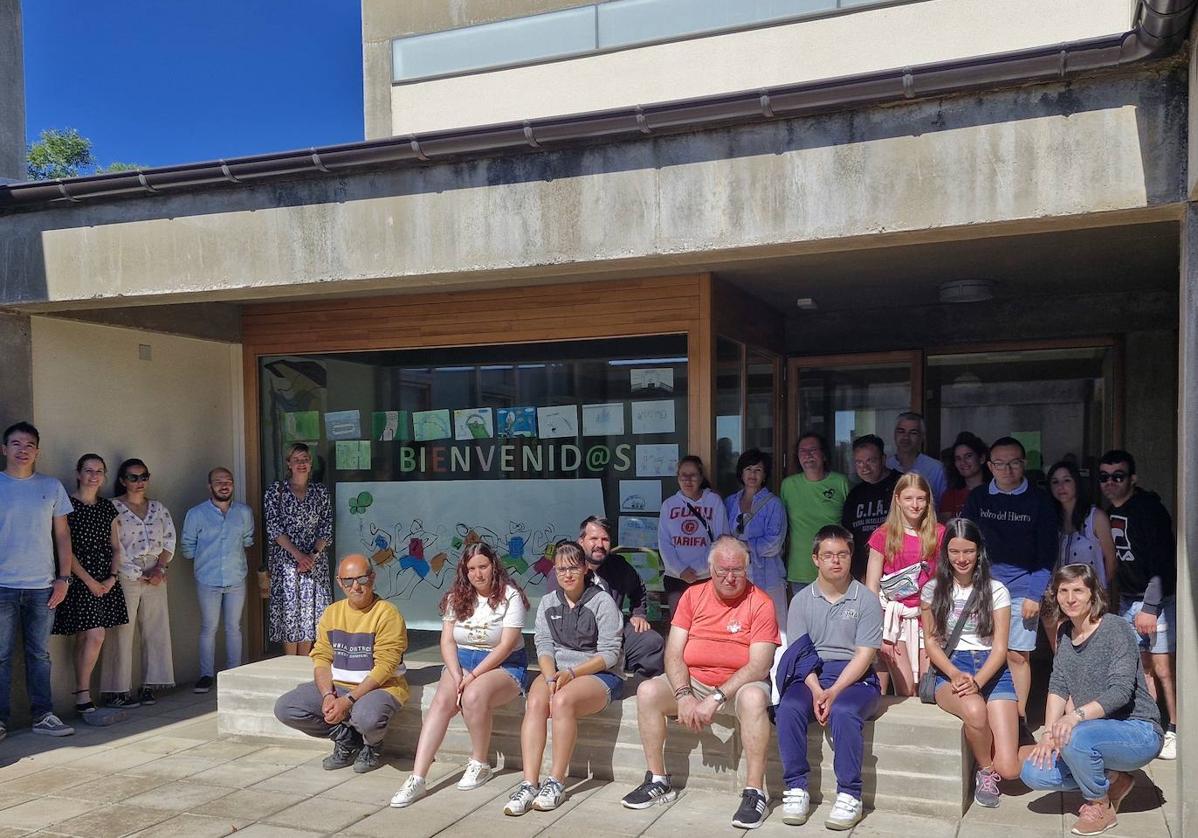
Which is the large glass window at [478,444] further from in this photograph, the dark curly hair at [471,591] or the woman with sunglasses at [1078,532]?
the woman with sunglasses at [1078,532]

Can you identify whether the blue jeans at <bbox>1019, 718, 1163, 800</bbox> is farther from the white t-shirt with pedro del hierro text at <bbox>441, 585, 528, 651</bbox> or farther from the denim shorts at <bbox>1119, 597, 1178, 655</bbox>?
the white t-shirt with pedro del hierro text at <bbox>441, 585, 528, 651</bbox>

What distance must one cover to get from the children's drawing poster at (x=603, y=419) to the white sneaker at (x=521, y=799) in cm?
292

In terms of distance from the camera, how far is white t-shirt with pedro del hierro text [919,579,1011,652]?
4828 millimetres

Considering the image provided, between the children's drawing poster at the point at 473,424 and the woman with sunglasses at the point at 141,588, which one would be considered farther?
the children's drawing poster at the point at 473,424

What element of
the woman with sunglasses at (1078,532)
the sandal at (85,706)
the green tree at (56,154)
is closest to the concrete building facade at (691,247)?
the woman with sunglasses at (1078,532)

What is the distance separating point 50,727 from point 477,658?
3002 mm

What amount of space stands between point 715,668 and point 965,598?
4.15 feet

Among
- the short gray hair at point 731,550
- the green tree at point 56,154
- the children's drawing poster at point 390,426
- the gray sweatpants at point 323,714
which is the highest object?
the green tree at point 56,154

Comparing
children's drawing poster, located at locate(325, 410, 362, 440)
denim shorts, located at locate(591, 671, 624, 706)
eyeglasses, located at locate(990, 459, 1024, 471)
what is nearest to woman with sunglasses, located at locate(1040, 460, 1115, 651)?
eyeglasses, located at locate(990, 459, 1024, 471)

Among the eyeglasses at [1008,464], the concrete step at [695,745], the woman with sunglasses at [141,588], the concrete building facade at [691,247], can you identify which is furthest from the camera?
the woman with sunglasses at [141,588]

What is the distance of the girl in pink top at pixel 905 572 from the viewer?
518 centimetres

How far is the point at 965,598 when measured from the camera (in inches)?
192

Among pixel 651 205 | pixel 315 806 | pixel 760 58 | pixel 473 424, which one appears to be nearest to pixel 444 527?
pixel 473 424

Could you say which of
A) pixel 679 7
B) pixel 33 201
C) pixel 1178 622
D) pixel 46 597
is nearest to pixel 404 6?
pixel 679 7
